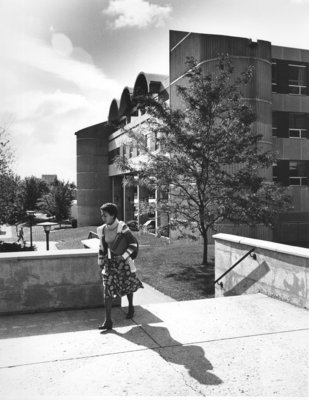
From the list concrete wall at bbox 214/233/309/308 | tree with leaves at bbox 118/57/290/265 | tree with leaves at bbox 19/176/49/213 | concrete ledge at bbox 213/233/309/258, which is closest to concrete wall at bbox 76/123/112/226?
tree with leaves at bbox 19/176/49/213

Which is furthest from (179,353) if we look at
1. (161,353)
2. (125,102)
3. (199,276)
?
(125,102)

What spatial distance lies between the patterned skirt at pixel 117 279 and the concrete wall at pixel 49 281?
0.95 m

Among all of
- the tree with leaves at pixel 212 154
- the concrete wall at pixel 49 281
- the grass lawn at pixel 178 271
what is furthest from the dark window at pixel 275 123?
the concrete wall at pixel 49 281

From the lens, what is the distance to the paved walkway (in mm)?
3809

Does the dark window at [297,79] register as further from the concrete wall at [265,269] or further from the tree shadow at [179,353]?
the tree shadow at [179,353]

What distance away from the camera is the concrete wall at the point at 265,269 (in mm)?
6418

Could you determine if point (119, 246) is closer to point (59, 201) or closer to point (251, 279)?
point (251, 279)

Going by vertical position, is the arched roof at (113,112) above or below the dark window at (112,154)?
above

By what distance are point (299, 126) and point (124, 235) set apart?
78.1 feet

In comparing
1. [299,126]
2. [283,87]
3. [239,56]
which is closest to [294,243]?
[299,126]

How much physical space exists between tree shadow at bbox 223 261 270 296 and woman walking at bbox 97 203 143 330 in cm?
281

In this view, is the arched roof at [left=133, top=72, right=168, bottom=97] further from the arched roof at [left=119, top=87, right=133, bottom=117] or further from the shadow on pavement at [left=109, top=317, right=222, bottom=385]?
the shadow on pavement at [left=109, top=317, right=222, bottom=385]

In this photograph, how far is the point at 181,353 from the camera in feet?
15.1

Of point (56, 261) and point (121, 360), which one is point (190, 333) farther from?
point (56, 261)
